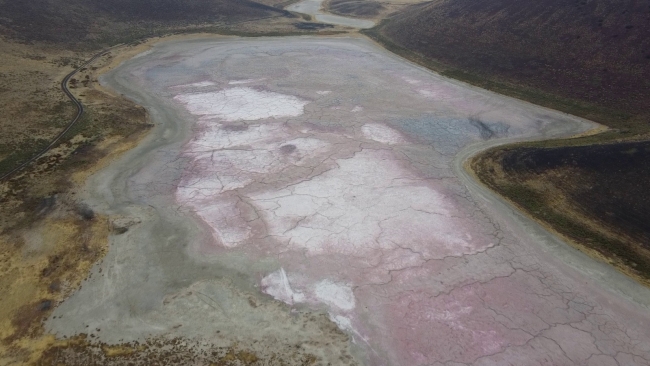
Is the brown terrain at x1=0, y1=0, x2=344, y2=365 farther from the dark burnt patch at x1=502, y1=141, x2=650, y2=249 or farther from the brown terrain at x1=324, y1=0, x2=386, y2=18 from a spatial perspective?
the dark burnt patch at x1=502, y1=141, x2=650, y2=249

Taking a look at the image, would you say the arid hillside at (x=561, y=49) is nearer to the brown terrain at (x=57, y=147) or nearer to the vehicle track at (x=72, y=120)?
the brown terrain at (x=57, y=147)

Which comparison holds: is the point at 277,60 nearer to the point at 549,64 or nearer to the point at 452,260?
the point at 549,64

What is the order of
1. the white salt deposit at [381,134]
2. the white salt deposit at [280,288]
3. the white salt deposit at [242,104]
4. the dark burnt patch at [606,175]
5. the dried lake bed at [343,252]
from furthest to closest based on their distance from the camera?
the white salt deposit at [242,104]
the white salt deposit at [381,134]
the dark burnt patch at [606,175]
the white salt deposit at [280,288]
the dried lake bed at [343,252]

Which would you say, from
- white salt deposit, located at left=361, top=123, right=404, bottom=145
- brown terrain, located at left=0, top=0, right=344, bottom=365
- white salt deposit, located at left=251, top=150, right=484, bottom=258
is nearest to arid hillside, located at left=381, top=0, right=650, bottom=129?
white salt deposit, located at left=361, top=123, right=404, bottom=145

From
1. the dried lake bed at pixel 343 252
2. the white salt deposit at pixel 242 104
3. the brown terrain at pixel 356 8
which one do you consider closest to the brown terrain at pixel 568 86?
the dried lake bed at pixel 343 252

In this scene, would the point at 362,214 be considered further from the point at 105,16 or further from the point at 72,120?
the point at 105,16

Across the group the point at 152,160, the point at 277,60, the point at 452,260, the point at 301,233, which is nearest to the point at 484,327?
the point at 452,260
